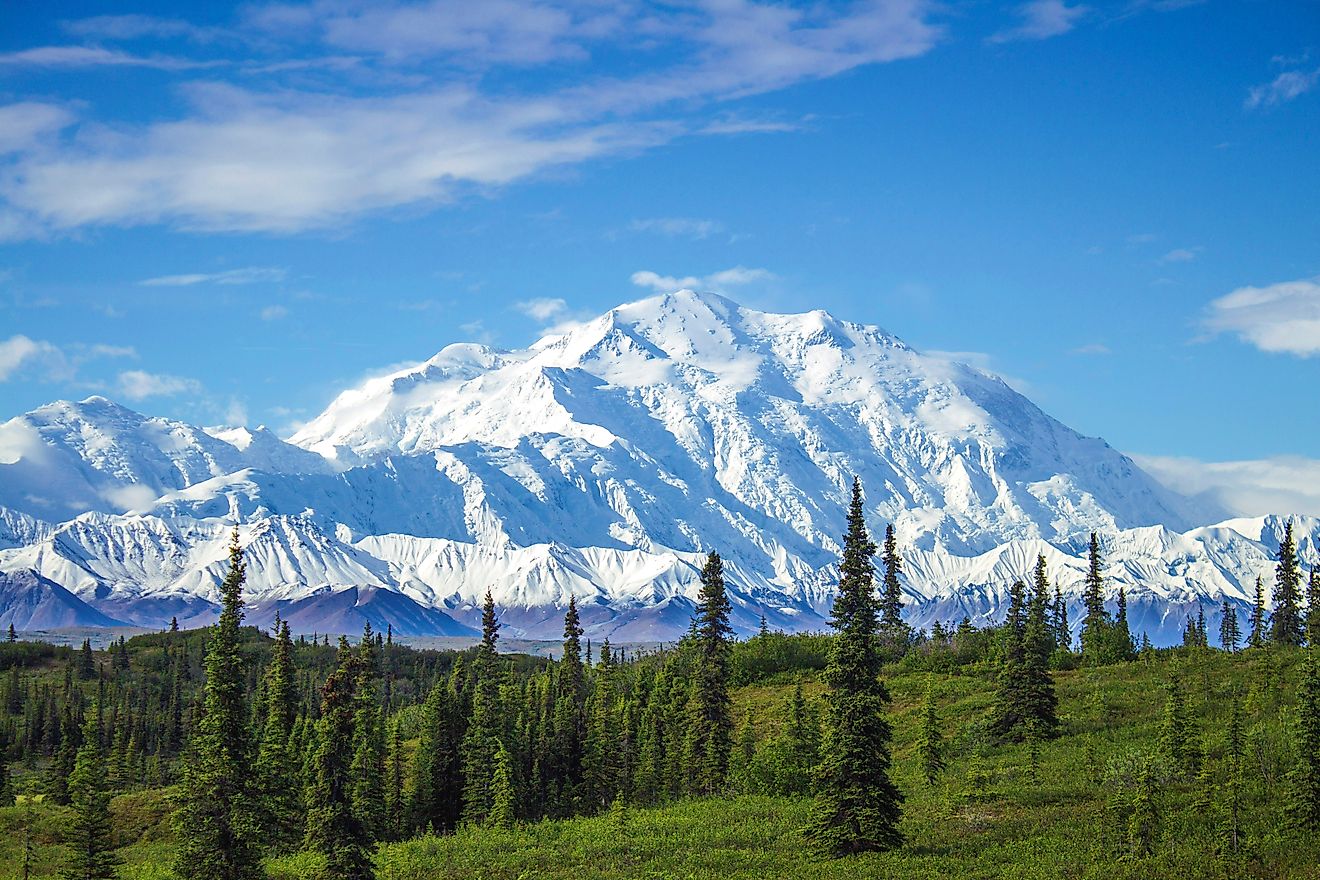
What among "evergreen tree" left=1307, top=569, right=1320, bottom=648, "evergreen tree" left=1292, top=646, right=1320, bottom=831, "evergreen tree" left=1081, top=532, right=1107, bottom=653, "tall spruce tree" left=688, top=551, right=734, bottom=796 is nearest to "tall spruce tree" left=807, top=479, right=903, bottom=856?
"evergreen tree" left=1292, top=646, right=1320, bottom=831

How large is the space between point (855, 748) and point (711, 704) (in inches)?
1317

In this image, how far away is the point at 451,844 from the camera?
69188 mm

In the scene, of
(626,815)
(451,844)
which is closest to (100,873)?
(451,844)

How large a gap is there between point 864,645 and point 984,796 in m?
12.1

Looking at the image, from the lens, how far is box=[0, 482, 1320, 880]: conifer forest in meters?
47.8

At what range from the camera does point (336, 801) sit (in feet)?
184

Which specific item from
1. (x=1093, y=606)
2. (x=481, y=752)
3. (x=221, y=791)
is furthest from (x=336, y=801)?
(x=1093, y=606)

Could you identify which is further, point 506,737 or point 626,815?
point 506,737

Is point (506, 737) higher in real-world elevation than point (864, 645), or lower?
lower

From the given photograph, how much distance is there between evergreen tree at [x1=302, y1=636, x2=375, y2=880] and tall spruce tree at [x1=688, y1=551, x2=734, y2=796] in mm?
28857

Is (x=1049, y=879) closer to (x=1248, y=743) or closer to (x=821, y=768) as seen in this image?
(x=821, y=768)

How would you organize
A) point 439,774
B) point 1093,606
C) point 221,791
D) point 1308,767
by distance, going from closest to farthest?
point 1308,767
point 221,791
point 439,774
point 1093,606

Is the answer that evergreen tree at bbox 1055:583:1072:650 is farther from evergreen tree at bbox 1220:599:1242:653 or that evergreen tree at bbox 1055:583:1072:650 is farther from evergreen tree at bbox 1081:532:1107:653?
evergreen tree at bbox 1220:599:1242:653

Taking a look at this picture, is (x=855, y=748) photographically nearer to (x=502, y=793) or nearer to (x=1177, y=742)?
(x=1177, y=742)
